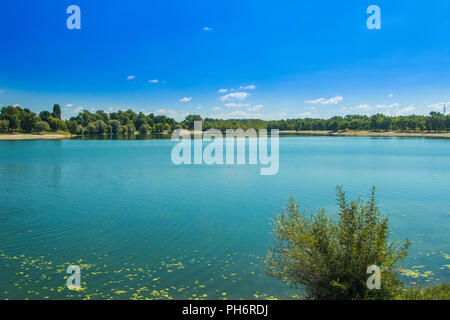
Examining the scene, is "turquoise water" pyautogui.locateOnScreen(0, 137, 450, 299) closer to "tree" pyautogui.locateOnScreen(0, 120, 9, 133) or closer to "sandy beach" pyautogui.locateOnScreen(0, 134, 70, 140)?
"sandy beach" pyautogui.locateOnScreen(0, 134, 70, 140)

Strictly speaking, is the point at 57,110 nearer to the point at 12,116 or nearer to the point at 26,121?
the point at 26,121

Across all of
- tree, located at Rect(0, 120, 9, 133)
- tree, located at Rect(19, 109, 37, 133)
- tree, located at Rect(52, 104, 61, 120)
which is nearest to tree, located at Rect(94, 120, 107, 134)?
tree, located at Rect(52, 104, 61, 120)

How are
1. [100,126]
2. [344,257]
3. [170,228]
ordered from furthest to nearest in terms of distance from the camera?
1. [100,126]
2. [170,228]
3. [344,257]

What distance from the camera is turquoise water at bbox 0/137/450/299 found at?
34.4ft

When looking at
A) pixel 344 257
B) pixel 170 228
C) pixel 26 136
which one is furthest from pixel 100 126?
pixel 344 257

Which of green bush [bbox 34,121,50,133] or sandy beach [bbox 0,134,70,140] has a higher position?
green bush [bbox 34,121,50,133]

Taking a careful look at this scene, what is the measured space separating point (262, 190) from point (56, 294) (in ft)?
61.1

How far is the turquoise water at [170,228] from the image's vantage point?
10484 millimetres

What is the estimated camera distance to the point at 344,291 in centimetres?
769

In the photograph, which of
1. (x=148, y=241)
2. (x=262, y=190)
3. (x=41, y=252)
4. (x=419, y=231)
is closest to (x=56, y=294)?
(x=41, y=252)

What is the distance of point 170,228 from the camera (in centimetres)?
1652

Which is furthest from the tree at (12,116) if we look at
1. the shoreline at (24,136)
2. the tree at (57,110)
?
the tree at (57,110)

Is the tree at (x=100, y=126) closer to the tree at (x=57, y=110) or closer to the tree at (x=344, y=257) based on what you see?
the tree at (x=57, y=110)
